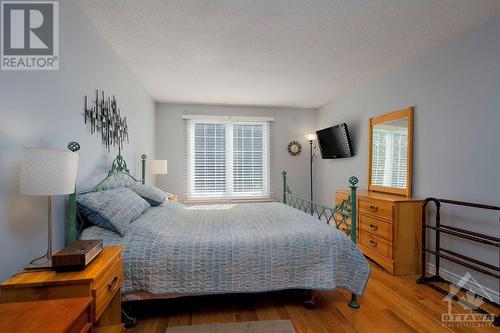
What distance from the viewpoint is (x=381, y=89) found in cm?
333

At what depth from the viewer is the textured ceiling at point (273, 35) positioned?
1.91m

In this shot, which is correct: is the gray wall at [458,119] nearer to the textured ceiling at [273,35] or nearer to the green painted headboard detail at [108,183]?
the textured ceiling at [273,35]

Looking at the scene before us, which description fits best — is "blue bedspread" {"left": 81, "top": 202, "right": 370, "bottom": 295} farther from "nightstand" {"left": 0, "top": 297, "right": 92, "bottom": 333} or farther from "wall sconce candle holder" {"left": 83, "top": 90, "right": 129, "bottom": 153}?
"wall sconce candle holder" {"left": 83, "top": 90, "right": 129, "bottom": 153}

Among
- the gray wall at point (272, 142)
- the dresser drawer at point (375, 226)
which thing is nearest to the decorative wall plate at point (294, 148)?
the gray wall at point (272, 142)

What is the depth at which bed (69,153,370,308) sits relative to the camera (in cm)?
168

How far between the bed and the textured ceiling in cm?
173

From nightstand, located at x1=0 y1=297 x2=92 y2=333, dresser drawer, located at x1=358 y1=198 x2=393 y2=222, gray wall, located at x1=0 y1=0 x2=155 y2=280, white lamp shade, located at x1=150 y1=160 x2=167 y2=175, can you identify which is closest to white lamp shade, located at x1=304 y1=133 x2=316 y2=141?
dresser drawer, located at x1=358 y1=198 x2=393 y2=222

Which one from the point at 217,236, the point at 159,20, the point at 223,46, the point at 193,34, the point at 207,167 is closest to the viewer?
the point at 217,236

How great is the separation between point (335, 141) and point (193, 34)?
3.01m

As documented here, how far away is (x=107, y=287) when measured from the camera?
1.28 m

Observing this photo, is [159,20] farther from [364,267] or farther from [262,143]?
[262,143]

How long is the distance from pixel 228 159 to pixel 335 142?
2.09 meters

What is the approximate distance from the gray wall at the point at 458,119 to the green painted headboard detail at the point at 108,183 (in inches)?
132

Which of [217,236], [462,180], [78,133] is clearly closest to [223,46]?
[78,133]
